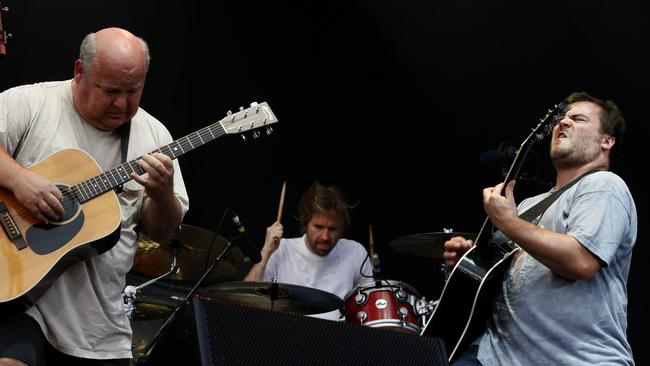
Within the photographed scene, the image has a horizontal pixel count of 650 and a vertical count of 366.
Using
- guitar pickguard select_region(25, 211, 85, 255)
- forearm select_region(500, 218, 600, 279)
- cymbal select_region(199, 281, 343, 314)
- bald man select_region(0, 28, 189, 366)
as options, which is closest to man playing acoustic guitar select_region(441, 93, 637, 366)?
forearm select_region(500, 218, 600, 279)

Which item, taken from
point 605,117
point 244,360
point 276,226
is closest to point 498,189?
point 605,117

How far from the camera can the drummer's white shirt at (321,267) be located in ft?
21.4

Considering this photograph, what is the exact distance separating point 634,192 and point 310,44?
2502mm

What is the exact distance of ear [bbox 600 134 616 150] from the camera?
13.1 ft

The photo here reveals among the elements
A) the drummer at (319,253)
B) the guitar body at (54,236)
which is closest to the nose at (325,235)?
the drummer at (319,253)

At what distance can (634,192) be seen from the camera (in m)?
6.23

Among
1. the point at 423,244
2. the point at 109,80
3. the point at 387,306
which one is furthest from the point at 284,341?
the point at 423,244

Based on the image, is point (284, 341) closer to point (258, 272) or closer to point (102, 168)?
point (102, 168)

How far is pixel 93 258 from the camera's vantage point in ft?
11.6

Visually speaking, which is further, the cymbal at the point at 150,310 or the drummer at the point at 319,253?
the drummer at the point at 319,253

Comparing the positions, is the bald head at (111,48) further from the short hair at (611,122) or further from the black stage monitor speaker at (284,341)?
the short hair at (611,122)

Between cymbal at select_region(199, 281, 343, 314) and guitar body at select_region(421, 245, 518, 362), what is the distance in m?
1.78

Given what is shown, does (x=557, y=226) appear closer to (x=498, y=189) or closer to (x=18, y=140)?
(x=498, y=189)

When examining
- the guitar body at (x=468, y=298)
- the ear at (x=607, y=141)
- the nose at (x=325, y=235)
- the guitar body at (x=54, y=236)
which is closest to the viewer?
the guitar body at (x=54, y=236)
